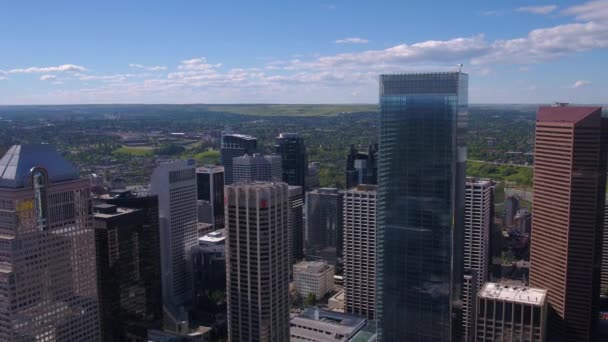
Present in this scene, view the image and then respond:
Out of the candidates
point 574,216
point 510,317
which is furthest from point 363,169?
point 510,317

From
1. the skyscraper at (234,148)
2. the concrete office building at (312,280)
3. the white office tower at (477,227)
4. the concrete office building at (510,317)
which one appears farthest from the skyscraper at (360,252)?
the skyscraper at (234,148)

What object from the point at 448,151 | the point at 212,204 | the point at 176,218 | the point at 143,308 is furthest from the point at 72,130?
the point at 448,151

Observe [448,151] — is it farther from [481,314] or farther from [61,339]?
[61,339]

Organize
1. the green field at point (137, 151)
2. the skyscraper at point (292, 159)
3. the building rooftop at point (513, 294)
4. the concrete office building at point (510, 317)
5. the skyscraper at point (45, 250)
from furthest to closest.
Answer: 1. the skyscraper at point (292, 159)
2. the green field at point (137, 151)
3. the building rooftop at point (513, 294)
4. the concrete office building at point (510, 317)
5. the skyscraper at point (45, 250)

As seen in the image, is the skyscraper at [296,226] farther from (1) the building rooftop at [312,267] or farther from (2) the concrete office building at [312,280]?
(2) the concrete office building at [312,280]

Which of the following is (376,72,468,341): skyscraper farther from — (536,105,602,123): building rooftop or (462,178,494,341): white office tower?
(536,105,602,123): building rooftop

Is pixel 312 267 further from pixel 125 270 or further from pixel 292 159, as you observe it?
pixel 292 159
